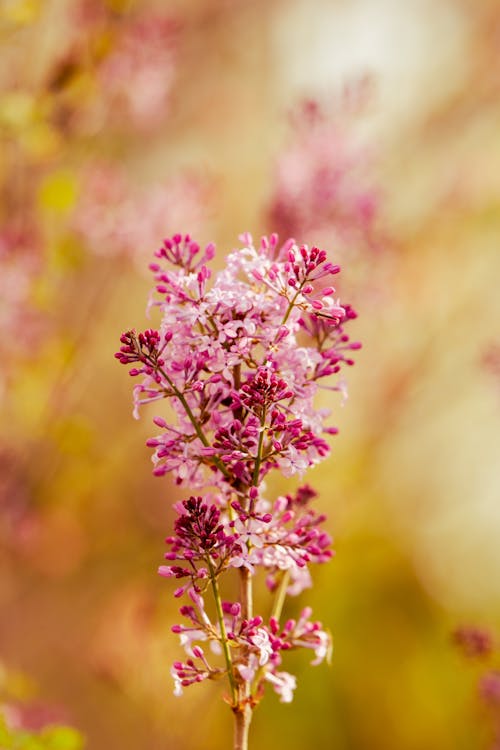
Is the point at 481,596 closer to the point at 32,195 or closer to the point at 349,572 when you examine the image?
the point at 349,572

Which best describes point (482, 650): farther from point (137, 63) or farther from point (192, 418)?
point (137, 63)

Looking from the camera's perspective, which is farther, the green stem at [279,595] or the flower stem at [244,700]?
the green stem at [279,595]

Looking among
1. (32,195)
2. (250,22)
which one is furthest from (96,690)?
(250,22)

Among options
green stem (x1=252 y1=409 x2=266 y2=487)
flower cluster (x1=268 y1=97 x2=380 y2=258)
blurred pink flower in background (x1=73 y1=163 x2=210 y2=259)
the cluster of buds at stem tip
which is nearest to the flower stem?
the cluster of buds at stem tip

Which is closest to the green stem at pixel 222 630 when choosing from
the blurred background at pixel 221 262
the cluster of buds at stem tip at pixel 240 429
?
the cluster of buds at stem tip at pixel 240 429

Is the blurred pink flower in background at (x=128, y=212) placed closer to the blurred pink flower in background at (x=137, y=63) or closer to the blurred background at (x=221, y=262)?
the blurred background at (x=221, y=262)

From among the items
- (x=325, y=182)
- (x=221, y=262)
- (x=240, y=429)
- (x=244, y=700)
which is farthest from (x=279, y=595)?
(x=221, y=262)

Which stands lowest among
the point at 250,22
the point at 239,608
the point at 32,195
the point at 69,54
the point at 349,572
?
the point at 239,608
